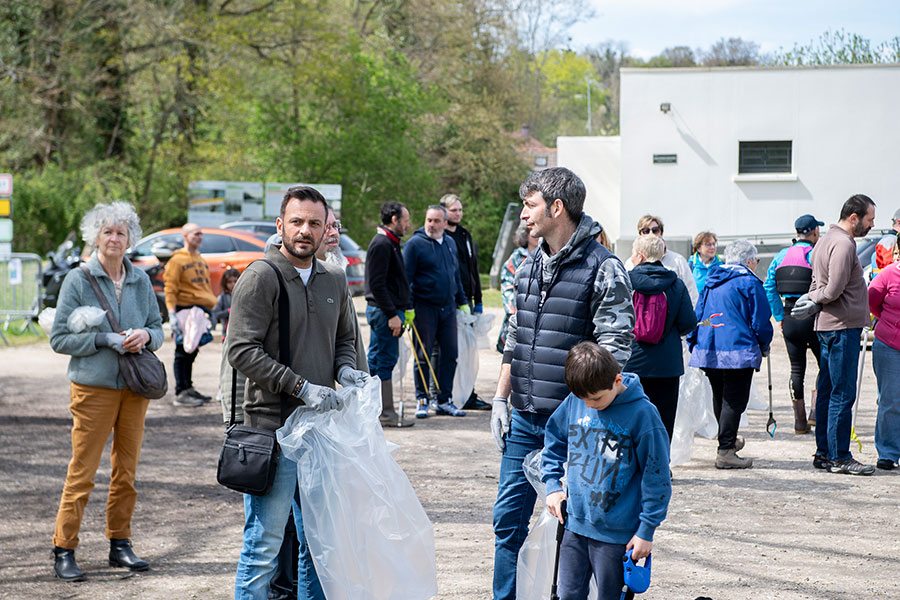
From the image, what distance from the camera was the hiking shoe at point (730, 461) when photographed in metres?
7.61

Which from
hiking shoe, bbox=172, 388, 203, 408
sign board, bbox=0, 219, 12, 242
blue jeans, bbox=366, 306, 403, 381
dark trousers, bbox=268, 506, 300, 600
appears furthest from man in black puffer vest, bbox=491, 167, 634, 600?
sign board, bbox=0, 219, 12, 242

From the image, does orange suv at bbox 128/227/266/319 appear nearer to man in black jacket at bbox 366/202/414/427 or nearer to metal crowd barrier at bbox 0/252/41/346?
metal crowd barrier at bbox 0/252/41/346

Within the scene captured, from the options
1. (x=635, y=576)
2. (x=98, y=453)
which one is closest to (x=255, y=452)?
(x=635, y=576)

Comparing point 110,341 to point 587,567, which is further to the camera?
point 110,341

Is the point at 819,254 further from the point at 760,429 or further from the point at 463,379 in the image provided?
the point at 463,379

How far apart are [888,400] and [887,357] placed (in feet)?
1.06

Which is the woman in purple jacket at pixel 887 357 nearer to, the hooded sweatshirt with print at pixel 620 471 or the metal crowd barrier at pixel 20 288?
the hooded sweatshirt with print at pixel 620 471

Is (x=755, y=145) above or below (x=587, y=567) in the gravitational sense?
above

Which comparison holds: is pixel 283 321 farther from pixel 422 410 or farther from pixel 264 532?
pixel 422 410

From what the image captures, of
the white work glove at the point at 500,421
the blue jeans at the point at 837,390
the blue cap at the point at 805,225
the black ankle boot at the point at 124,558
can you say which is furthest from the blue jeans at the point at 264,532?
the blue cap at the point at 805,225

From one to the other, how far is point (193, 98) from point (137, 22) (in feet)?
10.9

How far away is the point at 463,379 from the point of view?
998 centimetres

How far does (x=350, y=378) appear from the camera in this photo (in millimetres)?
4074

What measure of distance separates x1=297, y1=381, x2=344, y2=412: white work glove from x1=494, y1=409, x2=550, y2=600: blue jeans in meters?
0.78
